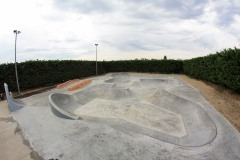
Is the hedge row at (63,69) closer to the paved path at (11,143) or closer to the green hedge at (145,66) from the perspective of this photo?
the green hedge at (145,66)

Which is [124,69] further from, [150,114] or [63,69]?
[150,114]

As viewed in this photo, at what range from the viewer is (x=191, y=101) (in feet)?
44.1

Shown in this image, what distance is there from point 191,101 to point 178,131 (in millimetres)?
3554

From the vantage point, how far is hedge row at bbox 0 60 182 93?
19.9 m

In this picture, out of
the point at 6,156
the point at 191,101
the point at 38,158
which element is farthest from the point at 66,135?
the point at 191,101

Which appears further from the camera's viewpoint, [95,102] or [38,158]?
[95,102]

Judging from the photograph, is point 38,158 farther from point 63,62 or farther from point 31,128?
point 63,62

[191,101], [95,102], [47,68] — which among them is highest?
[47,68]

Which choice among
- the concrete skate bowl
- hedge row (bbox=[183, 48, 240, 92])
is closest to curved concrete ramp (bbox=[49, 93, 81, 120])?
the concrete skate bowl

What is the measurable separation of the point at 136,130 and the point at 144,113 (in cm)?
366

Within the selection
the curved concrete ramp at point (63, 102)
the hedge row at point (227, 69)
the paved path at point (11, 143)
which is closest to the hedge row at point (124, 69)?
the hedge row at point (227, 69)

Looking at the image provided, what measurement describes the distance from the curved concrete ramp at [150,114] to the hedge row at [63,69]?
7255 millimetres

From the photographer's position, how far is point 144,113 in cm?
1382

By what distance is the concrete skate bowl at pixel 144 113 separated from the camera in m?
9.65
